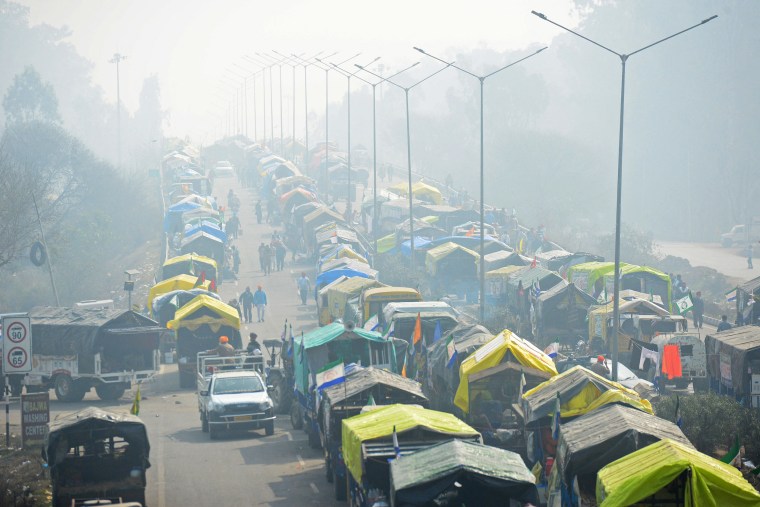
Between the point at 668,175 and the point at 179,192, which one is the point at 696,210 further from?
the point at 179,192

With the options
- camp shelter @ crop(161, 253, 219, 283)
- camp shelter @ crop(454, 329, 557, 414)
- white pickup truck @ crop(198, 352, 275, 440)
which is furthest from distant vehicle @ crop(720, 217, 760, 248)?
white pickup truck @ crop(198, 352, 275, 440)

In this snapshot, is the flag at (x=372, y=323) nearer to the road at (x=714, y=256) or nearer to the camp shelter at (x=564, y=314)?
the camp shelter at (x=564, y=314)

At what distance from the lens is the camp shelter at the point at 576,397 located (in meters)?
22.0

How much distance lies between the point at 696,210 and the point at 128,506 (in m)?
110

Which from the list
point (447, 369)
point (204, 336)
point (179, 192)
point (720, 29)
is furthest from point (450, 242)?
point (720, 29)

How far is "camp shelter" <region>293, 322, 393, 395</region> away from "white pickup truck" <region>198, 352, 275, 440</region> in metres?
0.98

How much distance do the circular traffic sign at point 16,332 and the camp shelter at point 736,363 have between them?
49.6 feet

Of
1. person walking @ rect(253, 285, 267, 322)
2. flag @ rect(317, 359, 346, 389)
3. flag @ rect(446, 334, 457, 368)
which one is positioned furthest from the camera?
person walking @ rect(253, 285, 267, 322)

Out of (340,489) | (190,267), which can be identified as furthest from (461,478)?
(190,267)

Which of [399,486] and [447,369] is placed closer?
[399,486]

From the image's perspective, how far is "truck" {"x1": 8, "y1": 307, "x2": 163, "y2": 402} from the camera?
1264 inches

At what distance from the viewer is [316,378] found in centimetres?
2556

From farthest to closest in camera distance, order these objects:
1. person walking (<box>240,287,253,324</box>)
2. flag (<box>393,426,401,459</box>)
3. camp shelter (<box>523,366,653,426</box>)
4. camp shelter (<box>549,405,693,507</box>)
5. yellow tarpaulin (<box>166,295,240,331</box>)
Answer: person walking (<box>240,287,253,324</box>) < yellow tarpaulin (<box>166,295,240,331</box>) < camp shelter (<box>523,366,653,426</box>) < camp shelter (<box>549,405,693,507</box>) < flag (<box>393,426,401,459</box>)

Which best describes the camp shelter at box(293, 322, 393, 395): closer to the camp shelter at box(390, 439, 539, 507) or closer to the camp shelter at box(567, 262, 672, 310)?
the camp shelter at box(390, 439, 539, 507)
